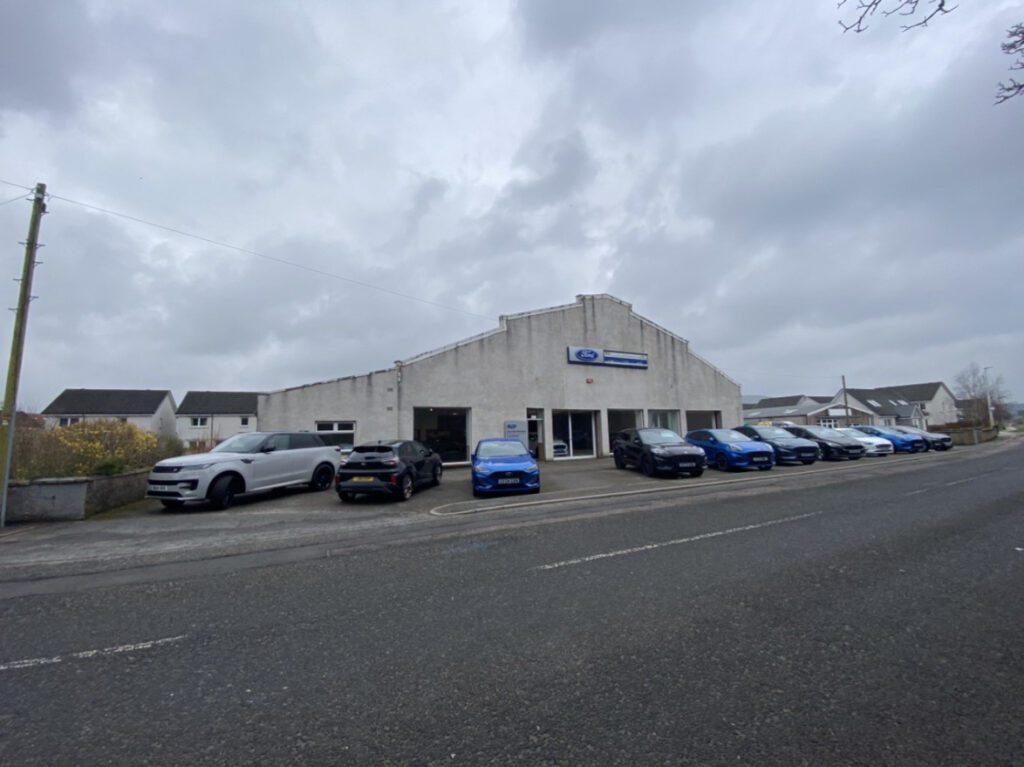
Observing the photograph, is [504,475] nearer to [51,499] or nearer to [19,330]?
[51,499]

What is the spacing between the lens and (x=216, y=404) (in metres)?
51.2

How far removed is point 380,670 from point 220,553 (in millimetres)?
4917

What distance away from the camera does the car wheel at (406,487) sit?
1177cm

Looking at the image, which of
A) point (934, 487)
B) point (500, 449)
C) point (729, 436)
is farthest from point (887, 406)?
point (500, 449)

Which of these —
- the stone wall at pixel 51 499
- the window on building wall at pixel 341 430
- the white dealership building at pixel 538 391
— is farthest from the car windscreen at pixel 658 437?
the stone wall at pixel 51 499

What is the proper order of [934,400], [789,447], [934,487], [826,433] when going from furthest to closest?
1. [934,400]
2. [826,433]
3. [789,447]
4. [934,487]

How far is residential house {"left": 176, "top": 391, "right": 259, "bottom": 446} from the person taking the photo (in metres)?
48.1

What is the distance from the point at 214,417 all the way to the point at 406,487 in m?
46.7

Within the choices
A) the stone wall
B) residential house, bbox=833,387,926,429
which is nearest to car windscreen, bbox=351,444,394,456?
the stone wall

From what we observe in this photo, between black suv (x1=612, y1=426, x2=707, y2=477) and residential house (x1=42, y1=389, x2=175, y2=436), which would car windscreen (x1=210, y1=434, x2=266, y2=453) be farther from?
residential house (x1=42, y1=389, x2=175, y2=436)

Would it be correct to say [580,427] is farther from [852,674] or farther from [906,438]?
[852,674]

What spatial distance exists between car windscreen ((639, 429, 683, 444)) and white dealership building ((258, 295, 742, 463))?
21.2ft

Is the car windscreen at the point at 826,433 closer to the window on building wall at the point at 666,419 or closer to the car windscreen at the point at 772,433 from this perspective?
the car windscreen at the point at 772,433

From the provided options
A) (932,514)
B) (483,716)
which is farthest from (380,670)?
(932,514)
